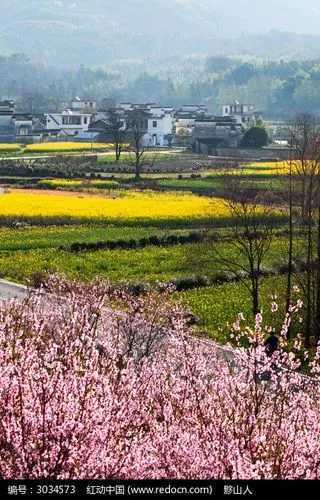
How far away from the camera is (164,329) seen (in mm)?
15211

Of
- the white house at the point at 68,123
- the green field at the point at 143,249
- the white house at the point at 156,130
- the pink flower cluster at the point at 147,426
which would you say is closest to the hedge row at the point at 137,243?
the green field at the point at 143,249

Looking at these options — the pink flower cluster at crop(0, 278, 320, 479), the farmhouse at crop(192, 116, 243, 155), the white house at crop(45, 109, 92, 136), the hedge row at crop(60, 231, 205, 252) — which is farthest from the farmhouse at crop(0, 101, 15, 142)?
the pink flower cluster at crop(0, 278, 320, 479)

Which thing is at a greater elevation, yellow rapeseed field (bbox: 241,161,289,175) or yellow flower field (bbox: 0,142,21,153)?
yellow rapeseed field (bbox: 241,161,289,175)

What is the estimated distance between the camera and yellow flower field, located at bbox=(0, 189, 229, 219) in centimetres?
3950

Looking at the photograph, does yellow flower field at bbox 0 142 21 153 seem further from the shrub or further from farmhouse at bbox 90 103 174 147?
the shrub

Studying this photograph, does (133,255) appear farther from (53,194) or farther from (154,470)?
(154,470)

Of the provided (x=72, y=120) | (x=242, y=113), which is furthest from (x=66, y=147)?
(x=242, y=113)

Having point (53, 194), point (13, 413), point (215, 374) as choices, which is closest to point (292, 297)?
point (215, 374)

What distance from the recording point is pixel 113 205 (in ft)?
141

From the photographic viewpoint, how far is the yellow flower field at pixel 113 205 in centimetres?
3950

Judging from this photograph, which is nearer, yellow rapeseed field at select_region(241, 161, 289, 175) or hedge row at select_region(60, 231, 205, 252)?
hedge row at select_region(60, 231, 205, 252)
